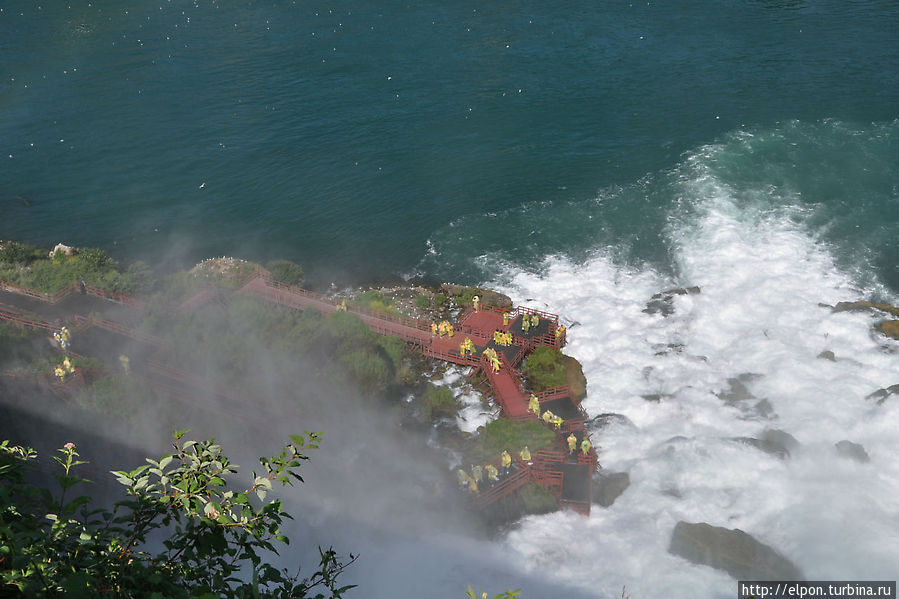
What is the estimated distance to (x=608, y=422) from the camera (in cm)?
4000

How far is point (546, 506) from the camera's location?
3431 centimetres

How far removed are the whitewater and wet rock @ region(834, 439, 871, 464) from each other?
37 centimetres

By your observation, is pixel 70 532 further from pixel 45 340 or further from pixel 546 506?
pixel 45 340

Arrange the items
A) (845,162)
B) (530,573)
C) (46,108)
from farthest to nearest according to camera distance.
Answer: (46,108) → (845,162) → (530,573)

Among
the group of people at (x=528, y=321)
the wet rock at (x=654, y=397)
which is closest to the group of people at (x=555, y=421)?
the wet rock at (x=654, y=397)

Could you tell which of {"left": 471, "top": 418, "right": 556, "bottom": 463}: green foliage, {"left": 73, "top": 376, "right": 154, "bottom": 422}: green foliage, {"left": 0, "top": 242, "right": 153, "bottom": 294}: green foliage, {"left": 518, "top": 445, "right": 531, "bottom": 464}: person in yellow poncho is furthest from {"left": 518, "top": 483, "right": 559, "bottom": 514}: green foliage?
{"left": 0, "top": 242, "right": 153, "bottom": 294}: green foliage

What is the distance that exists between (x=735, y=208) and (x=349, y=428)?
3861cm

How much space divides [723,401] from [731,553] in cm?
1106

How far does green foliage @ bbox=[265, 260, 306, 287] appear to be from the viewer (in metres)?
52.7

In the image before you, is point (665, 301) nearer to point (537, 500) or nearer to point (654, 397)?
point (654, 397)

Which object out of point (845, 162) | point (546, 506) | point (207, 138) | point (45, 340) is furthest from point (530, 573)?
point (207, 138)

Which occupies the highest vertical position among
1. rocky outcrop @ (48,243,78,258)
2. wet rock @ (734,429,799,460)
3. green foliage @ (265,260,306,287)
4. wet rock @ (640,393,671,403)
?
rocky outcrop @ (48,243,78,258)

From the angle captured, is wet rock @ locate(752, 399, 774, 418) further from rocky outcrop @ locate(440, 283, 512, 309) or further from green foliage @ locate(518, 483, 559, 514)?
rocky outcrop @ locate(440, 283, 512, 309)

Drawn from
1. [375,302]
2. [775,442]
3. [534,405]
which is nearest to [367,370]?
[375,302]
